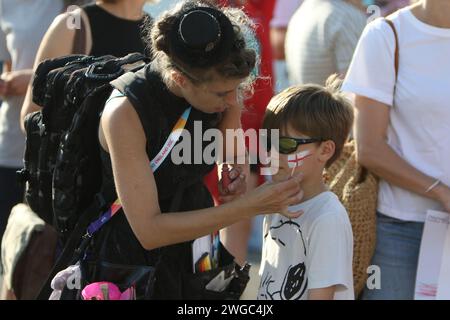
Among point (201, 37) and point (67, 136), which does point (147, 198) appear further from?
point (201, 37)

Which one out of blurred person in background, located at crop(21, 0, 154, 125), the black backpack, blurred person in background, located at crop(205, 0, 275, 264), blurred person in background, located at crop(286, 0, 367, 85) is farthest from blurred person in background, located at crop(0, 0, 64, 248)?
the black backpack

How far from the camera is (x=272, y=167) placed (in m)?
3.28

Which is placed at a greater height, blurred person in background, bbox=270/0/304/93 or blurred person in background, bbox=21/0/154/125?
blurred person in background, bbox=21/0/154/125

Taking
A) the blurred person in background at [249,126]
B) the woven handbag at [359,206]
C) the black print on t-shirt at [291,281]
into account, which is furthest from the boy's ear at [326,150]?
the blurred person in background at [249,126]

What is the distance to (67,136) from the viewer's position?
10.0 ft

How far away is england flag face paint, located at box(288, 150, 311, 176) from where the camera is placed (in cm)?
323

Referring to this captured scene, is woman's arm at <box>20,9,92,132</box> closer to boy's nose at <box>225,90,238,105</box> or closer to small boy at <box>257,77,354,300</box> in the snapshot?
small boy at <box>257,77,354,300</box>

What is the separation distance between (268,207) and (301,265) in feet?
1.07

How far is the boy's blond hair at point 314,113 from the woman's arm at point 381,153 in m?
0.21

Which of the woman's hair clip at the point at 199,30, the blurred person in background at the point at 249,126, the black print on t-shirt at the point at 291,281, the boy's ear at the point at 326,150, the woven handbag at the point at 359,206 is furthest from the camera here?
the blurred person in background at the point at 249,126

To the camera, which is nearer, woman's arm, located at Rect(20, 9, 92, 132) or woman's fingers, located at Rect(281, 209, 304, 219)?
woman's fingers, located at Rect(281, 209, 304, 219)

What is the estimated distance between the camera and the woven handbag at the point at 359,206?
142 inches

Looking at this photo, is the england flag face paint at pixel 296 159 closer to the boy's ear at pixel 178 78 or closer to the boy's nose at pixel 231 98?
the boy's nose at pixel 231 98
